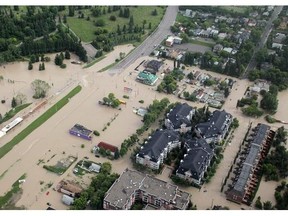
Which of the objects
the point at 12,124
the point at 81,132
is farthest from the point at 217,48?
the point at 12,124

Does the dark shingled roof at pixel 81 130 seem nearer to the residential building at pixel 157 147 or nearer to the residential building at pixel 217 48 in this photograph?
the residential building at pixel 157 147

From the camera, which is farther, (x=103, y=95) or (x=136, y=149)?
(x=103, y=95)

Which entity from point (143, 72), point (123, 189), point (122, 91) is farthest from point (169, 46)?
point (123, 189)

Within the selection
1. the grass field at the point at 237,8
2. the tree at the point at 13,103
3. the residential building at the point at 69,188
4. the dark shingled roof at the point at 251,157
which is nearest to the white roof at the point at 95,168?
the residential building at the point at 69,188

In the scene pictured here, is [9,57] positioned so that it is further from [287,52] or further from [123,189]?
[287,52]

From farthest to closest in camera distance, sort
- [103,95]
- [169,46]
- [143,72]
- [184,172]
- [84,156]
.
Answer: [169,46] < [143,72] < [103,95] < [84,156] < [184,172]

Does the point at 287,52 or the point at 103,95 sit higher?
the point at 287,52
